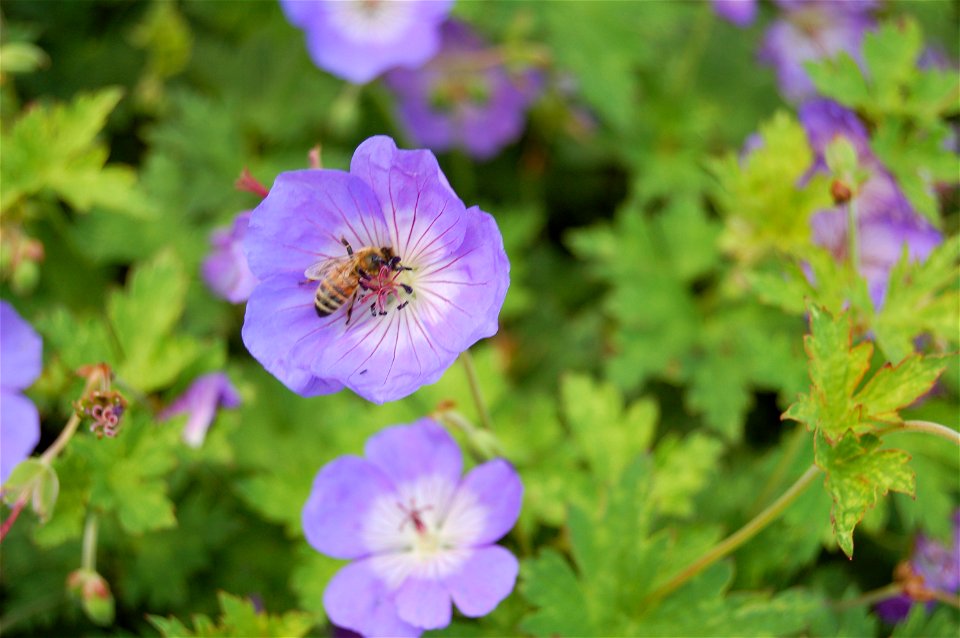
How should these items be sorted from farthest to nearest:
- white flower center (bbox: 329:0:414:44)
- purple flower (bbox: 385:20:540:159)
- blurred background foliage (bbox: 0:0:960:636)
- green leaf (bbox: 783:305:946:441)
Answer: purple flower (bbox: 385:20:540:159) → white flower center (bbox: 329:0:414:44) → blurred background foliage (bbox: 0:0:960:636) → green leaf (bbox: 783:305:946:441)

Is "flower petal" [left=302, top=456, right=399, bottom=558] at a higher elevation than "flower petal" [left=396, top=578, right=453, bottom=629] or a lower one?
higher

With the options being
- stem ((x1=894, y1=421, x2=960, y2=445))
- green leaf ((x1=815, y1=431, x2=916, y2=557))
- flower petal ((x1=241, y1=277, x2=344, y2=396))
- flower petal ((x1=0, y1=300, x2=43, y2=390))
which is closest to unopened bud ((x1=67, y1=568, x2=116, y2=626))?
flower petal ((x1=0, y1=300, x2=43, y2=390))

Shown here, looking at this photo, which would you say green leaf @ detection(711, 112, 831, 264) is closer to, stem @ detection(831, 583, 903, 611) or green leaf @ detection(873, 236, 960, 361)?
green leaf @ detection(873, 236, 960, 361)

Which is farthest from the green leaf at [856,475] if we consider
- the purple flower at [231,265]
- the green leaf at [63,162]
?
the green leaf at [63,162]

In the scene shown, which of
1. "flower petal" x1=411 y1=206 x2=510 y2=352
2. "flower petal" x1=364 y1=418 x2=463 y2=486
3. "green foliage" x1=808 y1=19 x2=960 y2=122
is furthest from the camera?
"green foliage" x1=808 y1=19 x2=960 y2=122

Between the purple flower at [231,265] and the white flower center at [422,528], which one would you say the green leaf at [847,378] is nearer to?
the white flower center at [422,528]

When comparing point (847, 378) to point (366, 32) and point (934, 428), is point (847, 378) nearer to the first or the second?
point (934, 428)

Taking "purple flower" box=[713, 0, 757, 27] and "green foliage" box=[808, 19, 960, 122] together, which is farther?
"purple flower" box=[713, 0, 757, 27]

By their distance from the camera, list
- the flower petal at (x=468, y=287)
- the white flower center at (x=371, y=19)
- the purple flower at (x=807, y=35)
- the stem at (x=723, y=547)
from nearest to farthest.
Result: the flower petal at (x=468, y=287)
the stem at (x=723, y=547)
the white flower center at (x=371, y=19)
the purple flower at (x=807, y=35)

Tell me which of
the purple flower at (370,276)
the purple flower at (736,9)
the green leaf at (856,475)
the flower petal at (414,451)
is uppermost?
the purple flower at (736,9)

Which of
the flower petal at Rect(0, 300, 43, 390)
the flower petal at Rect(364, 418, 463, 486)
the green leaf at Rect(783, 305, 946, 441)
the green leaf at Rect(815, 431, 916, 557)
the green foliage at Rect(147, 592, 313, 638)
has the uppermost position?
the flower petal at Rect(0, 300, 43, 390)
